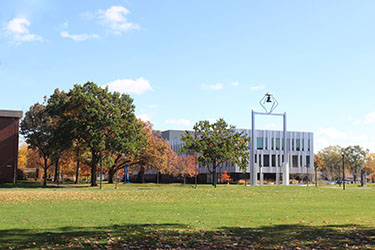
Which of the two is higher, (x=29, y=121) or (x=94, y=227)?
(x=29, y=121)

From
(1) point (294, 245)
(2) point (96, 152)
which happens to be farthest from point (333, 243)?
(2) point (96, 152)

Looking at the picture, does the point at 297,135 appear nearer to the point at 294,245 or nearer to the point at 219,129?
the point at 219,129

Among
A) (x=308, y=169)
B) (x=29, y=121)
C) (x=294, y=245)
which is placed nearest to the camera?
(x=294, y=245)

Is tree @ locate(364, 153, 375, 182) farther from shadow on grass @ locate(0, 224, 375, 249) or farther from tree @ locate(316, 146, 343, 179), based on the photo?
shadow on grass @ locate(0, 224, 375, 249)

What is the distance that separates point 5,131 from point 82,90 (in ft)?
67.2

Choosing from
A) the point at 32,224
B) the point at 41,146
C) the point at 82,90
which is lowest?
the point at 32,224

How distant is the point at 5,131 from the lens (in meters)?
68.3

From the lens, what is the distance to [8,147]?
68250mm

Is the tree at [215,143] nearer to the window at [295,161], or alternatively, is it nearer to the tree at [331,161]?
the window at [295,161]

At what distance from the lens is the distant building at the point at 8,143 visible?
222 ft

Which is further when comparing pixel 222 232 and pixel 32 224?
pixel 32 224

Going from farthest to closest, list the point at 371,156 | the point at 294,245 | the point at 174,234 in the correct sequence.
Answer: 1. the point at 371,156
2. the point at 174,234
3. the point at 294,245

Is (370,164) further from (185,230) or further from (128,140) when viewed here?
(185,230)

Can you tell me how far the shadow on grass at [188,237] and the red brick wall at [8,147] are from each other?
5976cm
